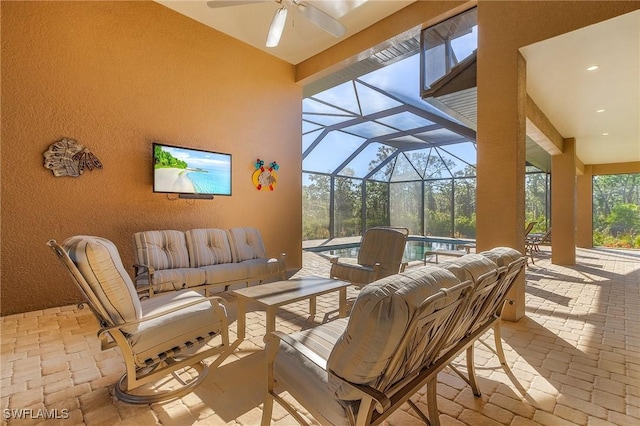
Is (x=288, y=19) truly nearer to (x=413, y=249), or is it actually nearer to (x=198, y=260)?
(x=198, y=260)

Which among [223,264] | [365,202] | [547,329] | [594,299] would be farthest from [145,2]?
[365,202]

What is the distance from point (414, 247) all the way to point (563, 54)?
7.88 meters

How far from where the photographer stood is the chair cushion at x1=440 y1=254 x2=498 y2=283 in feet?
4.64

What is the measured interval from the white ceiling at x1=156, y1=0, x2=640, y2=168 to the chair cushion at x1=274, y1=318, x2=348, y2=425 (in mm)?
3441

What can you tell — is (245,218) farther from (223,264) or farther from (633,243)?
(633,243)

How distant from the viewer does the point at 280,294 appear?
8.95 feet

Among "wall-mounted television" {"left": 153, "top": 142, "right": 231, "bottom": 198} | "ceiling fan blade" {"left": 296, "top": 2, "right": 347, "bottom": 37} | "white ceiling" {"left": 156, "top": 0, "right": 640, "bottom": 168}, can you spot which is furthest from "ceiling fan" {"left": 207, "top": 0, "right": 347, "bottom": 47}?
"wall-mounted television" {"left": 153, "top": 142, "right": 231, "bottom": 198}

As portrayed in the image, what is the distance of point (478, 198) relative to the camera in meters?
3.43

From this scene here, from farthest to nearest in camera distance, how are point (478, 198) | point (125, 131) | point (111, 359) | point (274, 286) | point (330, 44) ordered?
point (330, 44)
point (125, 131)
point (478, 198)
point (274, 286)
point (111, 359)

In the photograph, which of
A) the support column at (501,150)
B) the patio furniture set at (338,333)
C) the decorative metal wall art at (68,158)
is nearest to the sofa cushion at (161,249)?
the decorative metal wall art at (68,158)

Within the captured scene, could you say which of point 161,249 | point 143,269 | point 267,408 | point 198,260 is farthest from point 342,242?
point 267,408

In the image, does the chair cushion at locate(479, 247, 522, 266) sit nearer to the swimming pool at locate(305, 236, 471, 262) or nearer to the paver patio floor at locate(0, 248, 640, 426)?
the paver patio floor at locate(0, 248, 640, 426)

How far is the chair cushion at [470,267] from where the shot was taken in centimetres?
141

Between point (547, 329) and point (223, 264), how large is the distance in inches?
152
